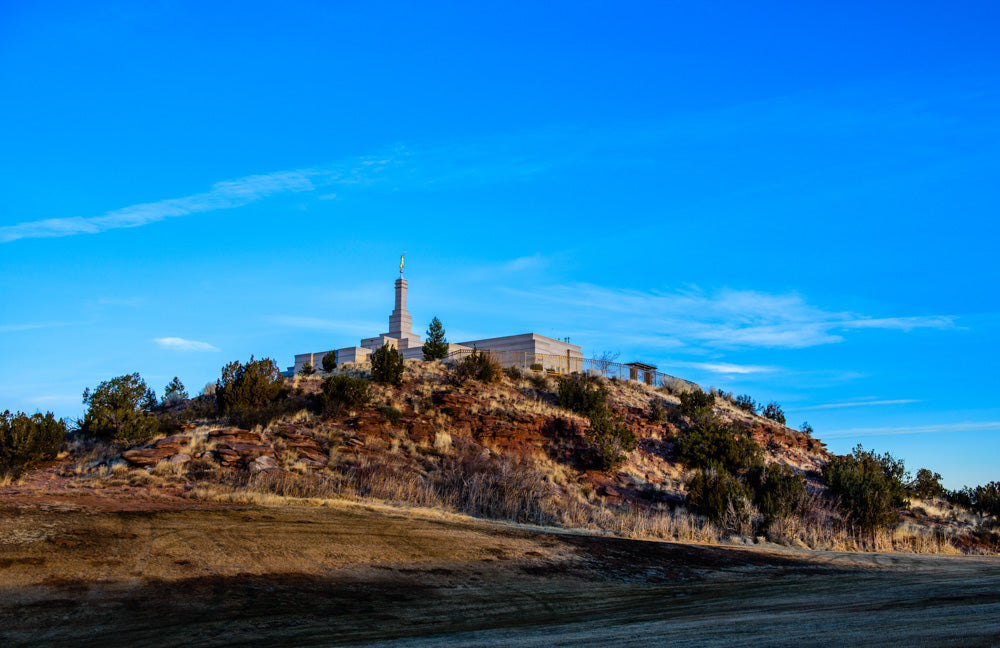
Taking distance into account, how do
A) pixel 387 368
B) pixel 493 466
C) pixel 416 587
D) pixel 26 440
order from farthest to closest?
pixel 387 368 → pixel 493 466 → pixel 26 440 → pixel 416 587

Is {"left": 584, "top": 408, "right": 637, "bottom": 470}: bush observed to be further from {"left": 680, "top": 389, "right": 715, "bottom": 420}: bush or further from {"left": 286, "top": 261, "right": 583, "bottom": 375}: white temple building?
{"left": 286, "top": 261, "right": 583, "bottom": 375}: white temple building

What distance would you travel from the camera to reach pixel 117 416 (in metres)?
21.8

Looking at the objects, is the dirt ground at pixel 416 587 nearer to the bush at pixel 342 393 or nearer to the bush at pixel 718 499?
the bush at pixel 718 499

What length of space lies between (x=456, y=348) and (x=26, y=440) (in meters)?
28.2

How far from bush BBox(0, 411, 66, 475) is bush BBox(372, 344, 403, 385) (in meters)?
12.4

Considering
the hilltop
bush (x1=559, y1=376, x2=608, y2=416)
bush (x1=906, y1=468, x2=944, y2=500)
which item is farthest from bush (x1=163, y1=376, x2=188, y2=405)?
bush (x1=906, y1=468, x2=944, y2=500)

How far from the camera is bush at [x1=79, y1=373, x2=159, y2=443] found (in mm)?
21500

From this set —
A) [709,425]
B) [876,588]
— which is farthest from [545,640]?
[709,425]

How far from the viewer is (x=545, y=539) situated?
13.0 meters

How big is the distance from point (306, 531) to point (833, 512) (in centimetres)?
1728

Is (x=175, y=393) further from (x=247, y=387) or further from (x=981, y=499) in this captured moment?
(x=981, y=499)

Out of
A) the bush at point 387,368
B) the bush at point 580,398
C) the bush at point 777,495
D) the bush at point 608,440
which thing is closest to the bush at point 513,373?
the bush at point 580,398

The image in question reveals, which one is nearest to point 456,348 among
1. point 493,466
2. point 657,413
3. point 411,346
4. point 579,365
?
point 411,346

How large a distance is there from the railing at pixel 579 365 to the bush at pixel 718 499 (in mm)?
17721
